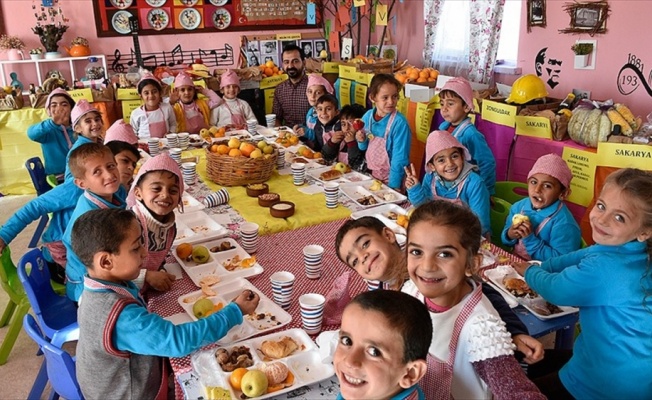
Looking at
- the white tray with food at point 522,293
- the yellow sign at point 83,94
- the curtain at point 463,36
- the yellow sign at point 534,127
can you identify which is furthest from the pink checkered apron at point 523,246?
the yellow sign at point 83,94

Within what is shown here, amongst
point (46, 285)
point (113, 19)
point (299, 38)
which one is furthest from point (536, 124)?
point (113, 19)

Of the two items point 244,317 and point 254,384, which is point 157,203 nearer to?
point 244,317

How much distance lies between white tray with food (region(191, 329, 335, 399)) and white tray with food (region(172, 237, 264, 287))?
20.3 inches

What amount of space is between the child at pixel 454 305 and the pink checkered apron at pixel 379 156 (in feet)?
8.22

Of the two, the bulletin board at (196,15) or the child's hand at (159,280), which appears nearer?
the child's hand at (159,280)

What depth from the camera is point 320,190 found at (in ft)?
11.5

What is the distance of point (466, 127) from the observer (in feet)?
12.5

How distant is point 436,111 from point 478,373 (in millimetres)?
3490

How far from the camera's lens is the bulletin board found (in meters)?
7.98

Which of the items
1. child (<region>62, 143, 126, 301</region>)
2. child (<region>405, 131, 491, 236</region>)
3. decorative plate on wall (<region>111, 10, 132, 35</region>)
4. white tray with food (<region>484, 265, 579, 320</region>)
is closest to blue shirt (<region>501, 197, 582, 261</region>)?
child (<region>405, 131, 491, 236</region>)

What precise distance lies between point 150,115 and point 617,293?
4.34 meters

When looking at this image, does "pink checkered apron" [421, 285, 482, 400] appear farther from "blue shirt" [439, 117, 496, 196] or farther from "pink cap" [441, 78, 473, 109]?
"pink cap" [441, 78, 473, 109]

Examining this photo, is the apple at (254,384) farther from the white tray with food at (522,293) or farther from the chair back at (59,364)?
the white tray with food at (522,293)

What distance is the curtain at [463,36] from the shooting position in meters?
6.52
